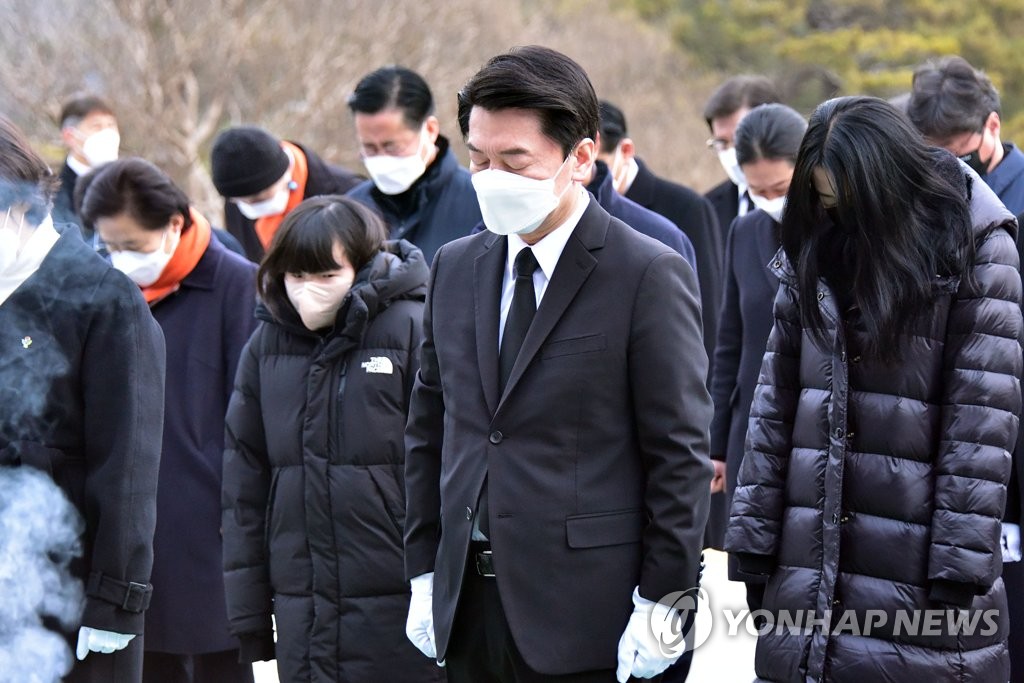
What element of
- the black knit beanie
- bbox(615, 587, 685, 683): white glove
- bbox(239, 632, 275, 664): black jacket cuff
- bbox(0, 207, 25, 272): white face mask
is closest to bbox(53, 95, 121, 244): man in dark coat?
the black knit beanie

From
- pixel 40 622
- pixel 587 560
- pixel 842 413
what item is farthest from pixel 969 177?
pixel 40 622

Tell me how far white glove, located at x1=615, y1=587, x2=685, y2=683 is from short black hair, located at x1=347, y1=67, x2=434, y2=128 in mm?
3417

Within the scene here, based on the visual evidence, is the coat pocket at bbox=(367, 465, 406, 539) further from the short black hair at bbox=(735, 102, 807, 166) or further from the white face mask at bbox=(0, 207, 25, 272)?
the short black hair at bbox=(735, 102, 807, 166)

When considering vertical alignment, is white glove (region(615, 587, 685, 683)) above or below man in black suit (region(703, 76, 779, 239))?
below

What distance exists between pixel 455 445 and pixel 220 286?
230 cm

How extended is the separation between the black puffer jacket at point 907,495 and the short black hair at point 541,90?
3.24ft

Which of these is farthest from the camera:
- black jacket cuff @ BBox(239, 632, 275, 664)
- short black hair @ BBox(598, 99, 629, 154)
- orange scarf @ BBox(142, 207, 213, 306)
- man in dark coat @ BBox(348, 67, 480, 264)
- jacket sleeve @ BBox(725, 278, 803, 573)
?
short black hair @ BBox(598, 99, 629, 154)

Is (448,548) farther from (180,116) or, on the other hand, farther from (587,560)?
(180,116)

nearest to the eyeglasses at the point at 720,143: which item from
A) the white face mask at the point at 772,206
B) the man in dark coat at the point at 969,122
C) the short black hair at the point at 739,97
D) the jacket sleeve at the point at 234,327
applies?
the short black hair at the point at 739,97

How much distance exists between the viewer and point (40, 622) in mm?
3699

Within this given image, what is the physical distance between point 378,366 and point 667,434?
5.04ft

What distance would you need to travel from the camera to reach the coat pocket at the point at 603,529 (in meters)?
3.19

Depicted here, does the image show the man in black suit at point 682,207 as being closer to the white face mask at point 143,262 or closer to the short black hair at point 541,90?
the white face mask at point 143,262

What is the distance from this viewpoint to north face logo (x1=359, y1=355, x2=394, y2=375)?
4484mm
